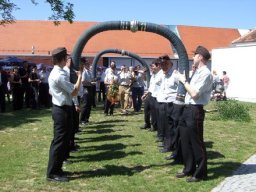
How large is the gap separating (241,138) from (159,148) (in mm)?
2685

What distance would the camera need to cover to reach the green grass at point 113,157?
679 centimetres

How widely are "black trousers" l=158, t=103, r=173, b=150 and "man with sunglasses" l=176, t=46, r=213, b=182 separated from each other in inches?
79.5

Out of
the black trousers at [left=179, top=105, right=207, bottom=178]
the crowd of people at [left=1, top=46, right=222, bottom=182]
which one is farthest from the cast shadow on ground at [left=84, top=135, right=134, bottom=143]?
the black trousers at [left=179, top=105, right=207, bottom=178]

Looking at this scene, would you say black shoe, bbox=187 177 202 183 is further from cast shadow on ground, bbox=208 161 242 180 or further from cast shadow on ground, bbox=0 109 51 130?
cast shadow on ground, bbox=0 109 51 130

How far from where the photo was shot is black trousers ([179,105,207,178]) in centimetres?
684

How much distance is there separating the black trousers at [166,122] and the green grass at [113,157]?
0.34m

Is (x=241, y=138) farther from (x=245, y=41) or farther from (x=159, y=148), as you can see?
(x=245, y=41)

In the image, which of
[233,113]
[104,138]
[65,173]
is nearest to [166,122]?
[104,138]

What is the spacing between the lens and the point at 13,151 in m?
9.38

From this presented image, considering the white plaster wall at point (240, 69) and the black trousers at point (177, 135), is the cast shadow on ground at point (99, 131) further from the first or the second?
the white plaster wall at point (240, 69)

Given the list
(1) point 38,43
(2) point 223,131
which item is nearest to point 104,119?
(2) point 223,131

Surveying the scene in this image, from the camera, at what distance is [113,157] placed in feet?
28.6

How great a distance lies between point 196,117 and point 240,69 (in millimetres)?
22309

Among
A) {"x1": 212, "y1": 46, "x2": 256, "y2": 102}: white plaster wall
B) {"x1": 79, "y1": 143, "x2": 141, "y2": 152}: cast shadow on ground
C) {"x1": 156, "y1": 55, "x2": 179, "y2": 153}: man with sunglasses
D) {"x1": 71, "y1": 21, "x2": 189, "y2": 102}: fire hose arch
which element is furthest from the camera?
{"x1": 212, "y1": 46, "x2": 256, "y2": 102}: white plaster wall
